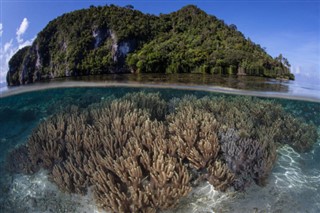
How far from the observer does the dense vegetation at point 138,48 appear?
11.3 meters

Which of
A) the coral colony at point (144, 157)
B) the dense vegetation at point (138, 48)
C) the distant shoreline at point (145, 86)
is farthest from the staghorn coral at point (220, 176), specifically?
the dense vegetation at point (138, 48)

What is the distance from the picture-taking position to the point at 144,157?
4875mm

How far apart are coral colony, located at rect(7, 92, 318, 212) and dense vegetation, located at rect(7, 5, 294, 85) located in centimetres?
546

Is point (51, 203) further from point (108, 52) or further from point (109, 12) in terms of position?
point (109, 12)

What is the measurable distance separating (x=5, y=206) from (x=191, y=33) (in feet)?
33.6

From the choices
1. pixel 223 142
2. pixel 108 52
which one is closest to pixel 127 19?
pixel 108 52

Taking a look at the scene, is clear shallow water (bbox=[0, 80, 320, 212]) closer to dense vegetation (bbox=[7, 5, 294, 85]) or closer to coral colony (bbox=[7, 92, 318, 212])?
coral colony (bbox=[7, 92, 318, 212])

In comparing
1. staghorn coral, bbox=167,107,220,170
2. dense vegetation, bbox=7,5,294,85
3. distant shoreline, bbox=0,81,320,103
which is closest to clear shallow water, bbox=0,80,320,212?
staghorn coral, bbox=167,107,220,170

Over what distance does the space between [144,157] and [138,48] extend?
8102mm

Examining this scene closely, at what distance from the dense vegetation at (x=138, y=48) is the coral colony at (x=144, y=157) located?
5460 millimetres

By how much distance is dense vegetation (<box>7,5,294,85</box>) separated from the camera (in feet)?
37.1

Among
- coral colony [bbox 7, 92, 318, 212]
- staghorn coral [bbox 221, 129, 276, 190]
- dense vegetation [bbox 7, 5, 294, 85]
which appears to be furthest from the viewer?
dense vegetation [bbox 7, 5, 294, 85]

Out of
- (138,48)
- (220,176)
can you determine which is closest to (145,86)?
(138,48)

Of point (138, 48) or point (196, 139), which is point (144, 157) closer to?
point (196, 139)
